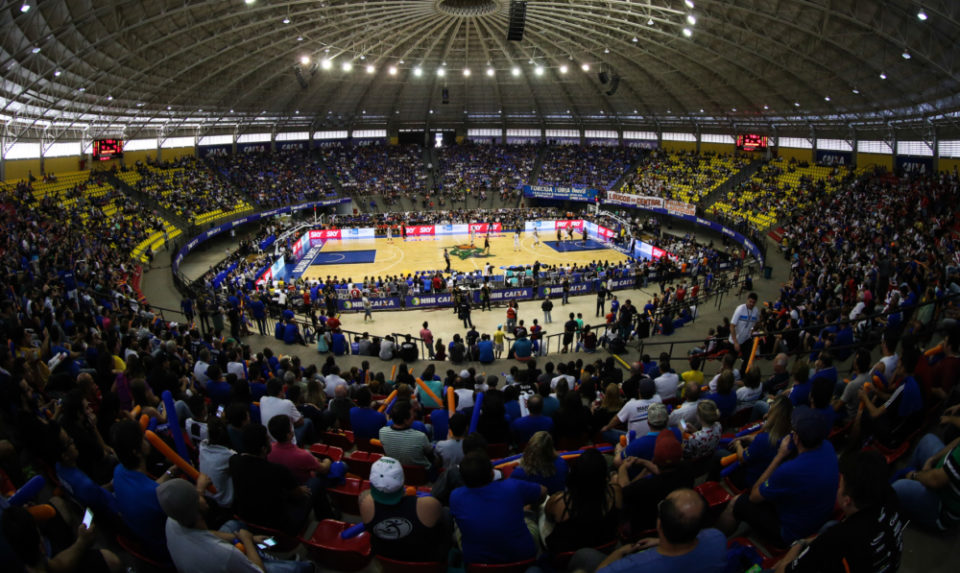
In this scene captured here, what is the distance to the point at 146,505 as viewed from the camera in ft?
13.5

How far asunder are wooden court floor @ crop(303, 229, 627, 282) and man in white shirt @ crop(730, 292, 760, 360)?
25.7 meters

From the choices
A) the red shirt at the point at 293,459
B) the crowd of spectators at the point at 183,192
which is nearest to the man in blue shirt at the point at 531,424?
the red shirt at the point at 293,459

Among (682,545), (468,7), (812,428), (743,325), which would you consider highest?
(468,7)

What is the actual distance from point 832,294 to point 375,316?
2033 cm

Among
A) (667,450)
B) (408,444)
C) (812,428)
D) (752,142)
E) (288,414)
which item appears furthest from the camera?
(752,142)

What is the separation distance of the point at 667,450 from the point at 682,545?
5.76ft

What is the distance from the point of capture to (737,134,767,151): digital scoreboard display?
45594mm

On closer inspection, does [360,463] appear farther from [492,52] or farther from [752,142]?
[752,142]

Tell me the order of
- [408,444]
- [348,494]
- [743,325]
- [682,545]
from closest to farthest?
[682,545], [348,494], [408,444], [743,325]

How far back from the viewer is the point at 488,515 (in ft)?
12.9

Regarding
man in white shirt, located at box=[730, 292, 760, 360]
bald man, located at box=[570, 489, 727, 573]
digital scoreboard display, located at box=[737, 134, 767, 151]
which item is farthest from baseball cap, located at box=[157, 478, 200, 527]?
digital scoreboard display, located at box=[737, 134, 767, 151]

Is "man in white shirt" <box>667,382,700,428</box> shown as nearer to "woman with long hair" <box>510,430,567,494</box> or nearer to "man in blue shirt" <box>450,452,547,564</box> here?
"woman with long hair" <box>510,430,567,494</box>

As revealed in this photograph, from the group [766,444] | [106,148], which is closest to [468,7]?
[106,148]

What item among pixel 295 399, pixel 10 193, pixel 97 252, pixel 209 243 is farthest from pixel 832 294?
pixel 209 243
